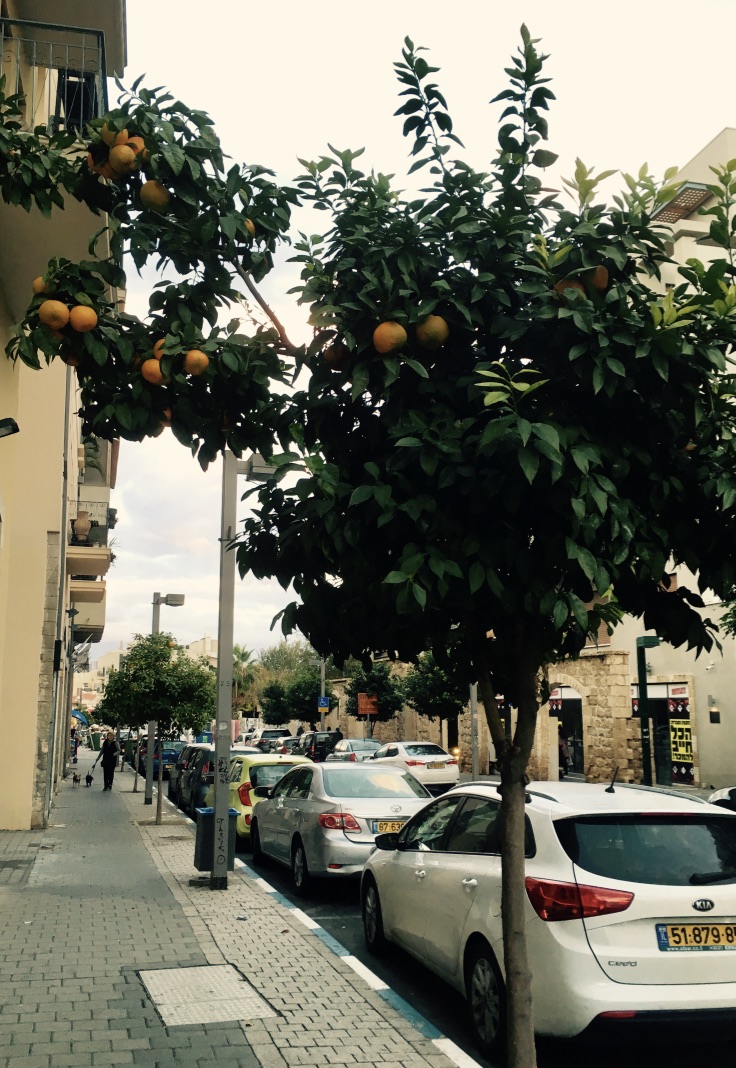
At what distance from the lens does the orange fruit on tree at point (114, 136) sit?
13.9ft

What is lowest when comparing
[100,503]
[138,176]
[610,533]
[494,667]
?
[494,667]

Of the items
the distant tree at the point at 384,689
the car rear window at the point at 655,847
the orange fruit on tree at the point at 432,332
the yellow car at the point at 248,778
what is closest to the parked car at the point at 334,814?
the yellow car at the point at 248,778

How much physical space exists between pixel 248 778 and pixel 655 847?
38.6ft

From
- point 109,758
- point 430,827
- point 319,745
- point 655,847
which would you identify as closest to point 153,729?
point 109,758

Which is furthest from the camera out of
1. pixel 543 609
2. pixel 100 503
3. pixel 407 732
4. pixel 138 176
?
pixel 407 732

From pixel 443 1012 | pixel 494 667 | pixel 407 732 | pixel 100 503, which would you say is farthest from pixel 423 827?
pixel 407 732

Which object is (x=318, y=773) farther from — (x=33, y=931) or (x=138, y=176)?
(x=138, y=176)

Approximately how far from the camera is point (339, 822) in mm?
11094

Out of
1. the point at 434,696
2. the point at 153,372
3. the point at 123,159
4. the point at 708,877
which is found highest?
the point at 123,159

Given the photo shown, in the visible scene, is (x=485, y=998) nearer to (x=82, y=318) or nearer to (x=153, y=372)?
(x=153, y=372)

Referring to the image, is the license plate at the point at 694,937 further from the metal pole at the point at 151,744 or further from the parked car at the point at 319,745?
the parked car at the point at 319,745

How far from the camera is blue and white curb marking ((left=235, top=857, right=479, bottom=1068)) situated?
5813mm

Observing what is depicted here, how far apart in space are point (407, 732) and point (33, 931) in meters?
45.9

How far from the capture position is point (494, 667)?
473cm
